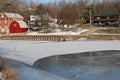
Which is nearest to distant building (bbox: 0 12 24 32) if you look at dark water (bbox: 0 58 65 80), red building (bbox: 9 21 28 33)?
red building (bbox: 9 21 28 33)

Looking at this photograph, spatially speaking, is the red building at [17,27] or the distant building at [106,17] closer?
the red building at [17,27]

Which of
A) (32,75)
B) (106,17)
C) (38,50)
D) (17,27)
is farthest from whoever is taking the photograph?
(106,17)

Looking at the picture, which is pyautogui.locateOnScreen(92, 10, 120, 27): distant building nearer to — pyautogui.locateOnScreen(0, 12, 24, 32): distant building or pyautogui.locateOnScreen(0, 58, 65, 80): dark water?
pyautogui.locateOnScreen(0, 12, 24, 32): distant building

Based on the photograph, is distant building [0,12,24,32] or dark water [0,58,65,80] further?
distant building [0,12,24,32]

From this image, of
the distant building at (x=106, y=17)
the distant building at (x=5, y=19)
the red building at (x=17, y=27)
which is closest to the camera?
the red building at (x=17, y=27)

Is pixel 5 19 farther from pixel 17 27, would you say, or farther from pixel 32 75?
pixel 32 75

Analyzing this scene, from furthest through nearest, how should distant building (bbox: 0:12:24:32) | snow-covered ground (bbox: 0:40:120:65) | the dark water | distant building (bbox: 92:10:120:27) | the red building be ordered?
distant building (bbox: 92:10:120:27)
distant building (bbox: 0:12:24:32)
the red building
snow-covered ground (bbox: 0:40:120:65)
the dark water

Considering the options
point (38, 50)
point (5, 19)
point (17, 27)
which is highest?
point (5, 19)

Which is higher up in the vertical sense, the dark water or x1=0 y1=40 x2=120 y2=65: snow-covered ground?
the dark water

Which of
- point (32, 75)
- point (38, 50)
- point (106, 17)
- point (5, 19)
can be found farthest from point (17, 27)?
point (32, 75)

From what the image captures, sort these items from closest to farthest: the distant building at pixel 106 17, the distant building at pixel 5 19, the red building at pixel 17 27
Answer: the red building at pixel 17 27 < the distant building at pixel 5 19 < the distant building at pixel 106 17

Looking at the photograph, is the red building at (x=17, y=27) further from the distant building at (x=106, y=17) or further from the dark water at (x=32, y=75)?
the dark water at (x=32, y=75)

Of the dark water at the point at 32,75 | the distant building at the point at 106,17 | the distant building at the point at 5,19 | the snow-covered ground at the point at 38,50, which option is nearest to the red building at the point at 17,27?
the distant building at the point at 5,19

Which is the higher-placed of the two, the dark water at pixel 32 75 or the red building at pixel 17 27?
the dark water at pixel 32 75
